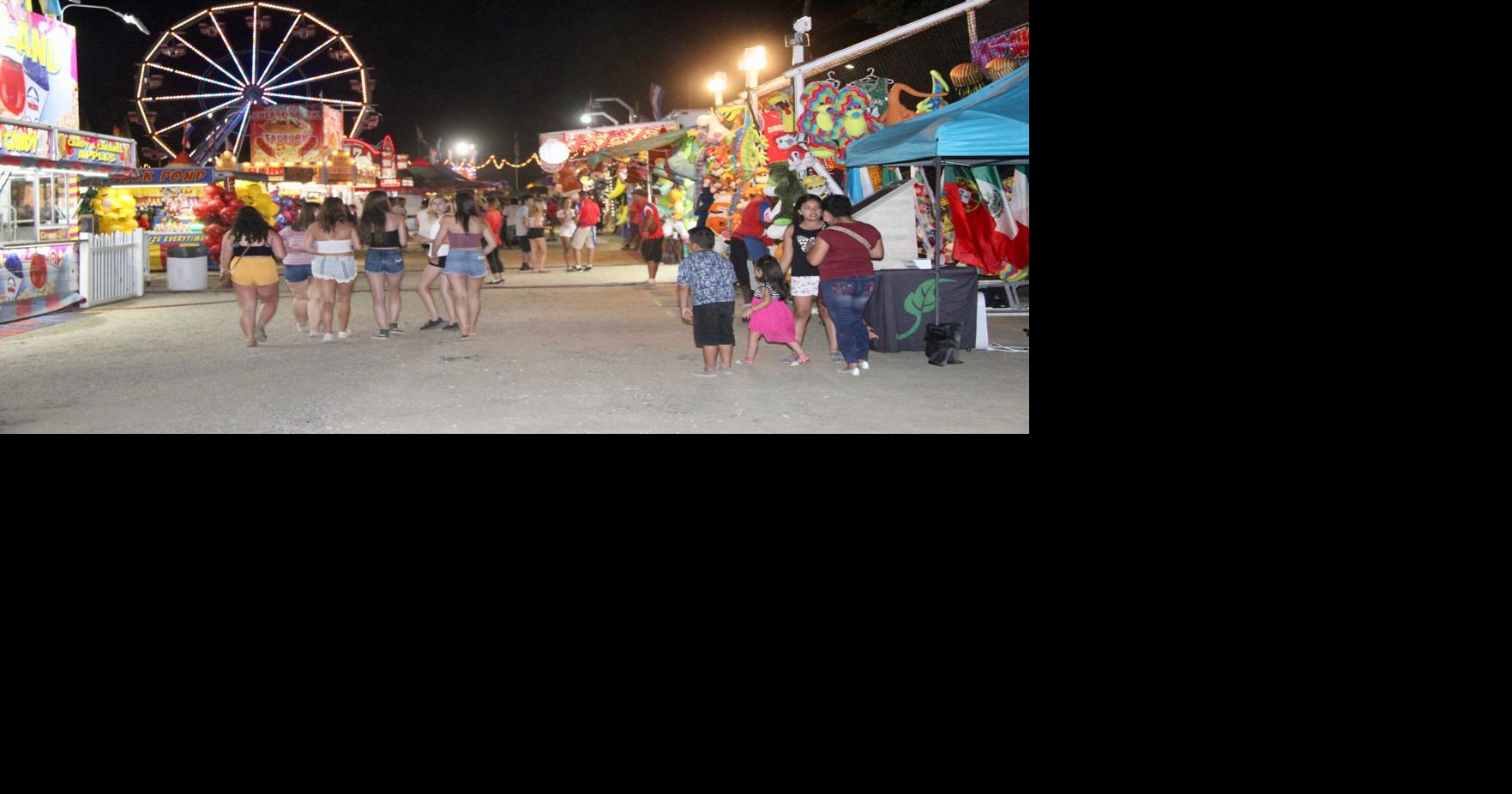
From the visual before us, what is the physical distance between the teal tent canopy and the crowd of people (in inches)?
30.3

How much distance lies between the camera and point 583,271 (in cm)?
2211

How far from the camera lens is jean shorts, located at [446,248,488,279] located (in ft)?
35.8

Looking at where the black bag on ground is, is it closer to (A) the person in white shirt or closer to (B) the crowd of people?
(B) the crowd of people

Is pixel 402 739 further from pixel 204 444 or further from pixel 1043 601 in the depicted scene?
pixel 204 444

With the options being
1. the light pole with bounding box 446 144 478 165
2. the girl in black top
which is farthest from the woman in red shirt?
the light pole with bounding box 446 144 478 165

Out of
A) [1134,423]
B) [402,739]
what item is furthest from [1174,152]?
[402,739]

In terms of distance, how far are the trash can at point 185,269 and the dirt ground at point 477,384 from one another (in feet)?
16.2

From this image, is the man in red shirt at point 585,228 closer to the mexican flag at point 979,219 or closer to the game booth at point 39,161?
the game booth at point 39,161

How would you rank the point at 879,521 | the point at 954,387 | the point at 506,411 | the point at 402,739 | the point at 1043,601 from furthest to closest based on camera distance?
the point at 954,387 < the point at 506,411 < the point at 879,521 < the point at 1043,601 < the point at 402,739

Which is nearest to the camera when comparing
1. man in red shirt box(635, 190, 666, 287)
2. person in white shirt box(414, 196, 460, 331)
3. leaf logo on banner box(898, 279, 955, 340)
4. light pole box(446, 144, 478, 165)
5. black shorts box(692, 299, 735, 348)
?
black shorts box(692, 299, 735, 348)

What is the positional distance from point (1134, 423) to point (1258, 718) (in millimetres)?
3078

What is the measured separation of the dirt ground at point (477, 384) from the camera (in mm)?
7457

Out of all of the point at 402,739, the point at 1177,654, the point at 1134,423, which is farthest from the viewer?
the point at 1134,423

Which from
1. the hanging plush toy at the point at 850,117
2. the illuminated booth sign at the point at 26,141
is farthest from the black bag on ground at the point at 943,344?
the illuminated booth sign at the point at 26,141
